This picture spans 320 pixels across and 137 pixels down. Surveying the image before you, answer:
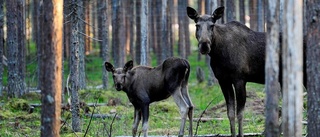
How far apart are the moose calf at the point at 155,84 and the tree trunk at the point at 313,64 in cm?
360

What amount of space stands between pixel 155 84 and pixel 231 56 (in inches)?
84.2

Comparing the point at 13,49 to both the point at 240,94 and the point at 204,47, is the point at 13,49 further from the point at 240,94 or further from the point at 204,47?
the point at 240,94

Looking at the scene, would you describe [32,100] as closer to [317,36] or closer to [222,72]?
[222,72]

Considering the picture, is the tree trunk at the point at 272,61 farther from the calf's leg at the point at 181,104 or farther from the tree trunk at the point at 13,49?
the tree trunk at the point at 13,49

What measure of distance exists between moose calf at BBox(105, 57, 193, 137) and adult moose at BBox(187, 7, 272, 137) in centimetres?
107

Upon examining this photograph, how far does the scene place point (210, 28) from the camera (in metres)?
13.7

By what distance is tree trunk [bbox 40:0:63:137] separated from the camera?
34.1ft

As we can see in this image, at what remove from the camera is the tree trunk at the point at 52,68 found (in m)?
10.4

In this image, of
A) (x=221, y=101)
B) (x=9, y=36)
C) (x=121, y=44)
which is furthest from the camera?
(x=121, y=44)

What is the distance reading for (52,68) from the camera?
1038 cm

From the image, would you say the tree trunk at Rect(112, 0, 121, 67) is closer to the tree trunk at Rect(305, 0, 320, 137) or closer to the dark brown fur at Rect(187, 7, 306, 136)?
the dark brown fur at Rect(187, 7, 306, 136)

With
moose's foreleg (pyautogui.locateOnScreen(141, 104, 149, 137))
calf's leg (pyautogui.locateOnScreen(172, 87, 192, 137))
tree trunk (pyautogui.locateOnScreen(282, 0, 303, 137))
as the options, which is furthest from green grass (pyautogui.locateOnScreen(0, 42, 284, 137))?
tree trunk (pyautogui.locateOnScreen(282, 0, 303, 137))

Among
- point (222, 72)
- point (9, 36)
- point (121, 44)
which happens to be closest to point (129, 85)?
point (222, 72)

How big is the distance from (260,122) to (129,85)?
3971 mm
